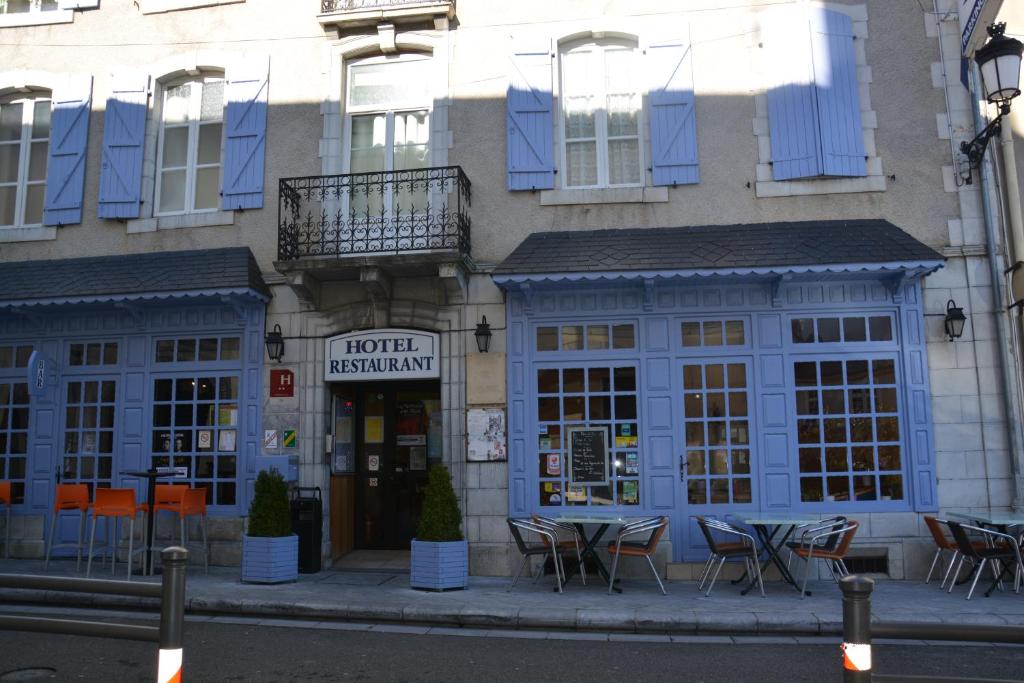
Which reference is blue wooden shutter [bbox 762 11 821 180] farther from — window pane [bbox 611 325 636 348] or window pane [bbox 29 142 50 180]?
window pane [bbox 29 142 50 180]

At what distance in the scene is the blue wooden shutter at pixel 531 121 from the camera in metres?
9.66

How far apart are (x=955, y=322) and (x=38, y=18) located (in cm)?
1228

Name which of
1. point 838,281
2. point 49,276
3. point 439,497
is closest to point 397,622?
point 439,497

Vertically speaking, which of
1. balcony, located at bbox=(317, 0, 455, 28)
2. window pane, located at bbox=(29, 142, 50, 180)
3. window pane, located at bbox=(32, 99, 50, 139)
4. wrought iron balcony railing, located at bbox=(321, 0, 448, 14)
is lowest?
window pane, located at bbox=(29, 142, 50, 180)

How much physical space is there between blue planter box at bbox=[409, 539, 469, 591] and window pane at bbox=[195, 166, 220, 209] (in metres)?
5.38

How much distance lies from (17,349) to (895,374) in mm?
10951

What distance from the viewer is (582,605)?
7383 millimetres

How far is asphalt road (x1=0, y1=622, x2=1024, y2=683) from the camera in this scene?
5.40m

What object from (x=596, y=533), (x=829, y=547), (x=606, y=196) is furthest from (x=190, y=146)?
(x=829, y=547)

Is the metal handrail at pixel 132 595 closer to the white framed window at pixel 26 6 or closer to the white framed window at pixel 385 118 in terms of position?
the white framed window at pixel 385 118

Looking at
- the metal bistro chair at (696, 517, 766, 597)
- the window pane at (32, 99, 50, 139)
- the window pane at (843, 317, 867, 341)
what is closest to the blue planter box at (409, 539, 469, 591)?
the metal bistro chair at (696, 517, 766, 597)

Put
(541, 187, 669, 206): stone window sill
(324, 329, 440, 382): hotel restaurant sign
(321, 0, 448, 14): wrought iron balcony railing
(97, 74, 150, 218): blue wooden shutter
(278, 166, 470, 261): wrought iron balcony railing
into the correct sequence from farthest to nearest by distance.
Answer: (97, 74, 150, 218): blue wooden shutter < (321, 0, 448, 14): wrought iron balcony railing < (324, 329, 440, 382): hotel restaurant sign < (541, 187, 669, 206): stone window sill < (278, 166, 470, 261): wrought iron balcony railing

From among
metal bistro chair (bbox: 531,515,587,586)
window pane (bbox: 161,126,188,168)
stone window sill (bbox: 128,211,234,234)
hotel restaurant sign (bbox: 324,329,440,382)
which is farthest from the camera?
window pane (bbox: 161,126,188,168)

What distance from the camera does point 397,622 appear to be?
7.21 m
